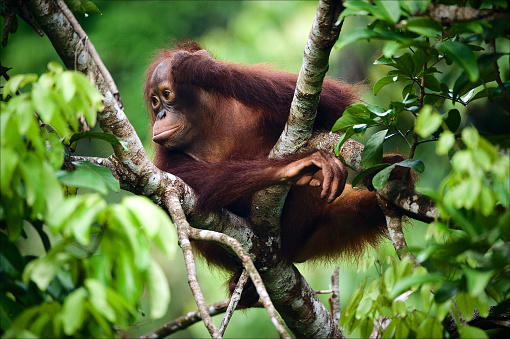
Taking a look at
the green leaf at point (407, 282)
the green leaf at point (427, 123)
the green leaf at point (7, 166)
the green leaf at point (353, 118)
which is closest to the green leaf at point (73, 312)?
the green leaf at point (7, 166)

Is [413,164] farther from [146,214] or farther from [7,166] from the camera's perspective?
[7,166]

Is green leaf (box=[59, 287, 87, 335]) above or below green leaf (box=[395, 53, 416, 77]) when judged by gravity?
below

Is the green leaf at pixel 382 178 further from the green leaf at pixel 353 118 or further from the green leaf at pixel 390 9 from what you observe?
the green leaf at pixel 390 9

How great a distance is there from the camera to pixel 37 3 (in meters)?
2.04

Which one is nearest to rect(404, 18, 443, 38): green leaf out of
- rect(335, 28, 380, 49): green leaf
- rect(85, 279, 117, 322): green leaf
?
rect(335, 28, 380, 49): green leaf

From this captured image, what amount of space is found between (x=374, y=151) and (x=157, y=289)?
4.23 feet

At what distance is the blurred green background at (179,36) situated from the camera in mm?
6582

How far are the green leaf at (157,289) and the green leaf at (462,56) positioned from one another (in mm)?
1080

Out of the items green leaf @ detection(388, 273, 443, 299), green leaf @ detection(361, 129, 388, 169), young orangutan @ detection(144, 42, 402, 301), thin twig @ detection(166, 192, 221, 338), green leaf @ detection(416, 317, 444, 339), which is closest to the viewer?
green leaf @ detection(388, 273, 443, 299)

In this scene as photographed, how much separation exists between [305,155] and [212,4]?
6.09m

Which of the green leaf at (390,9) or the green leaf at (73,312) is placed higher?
the green leaf at (390,9)

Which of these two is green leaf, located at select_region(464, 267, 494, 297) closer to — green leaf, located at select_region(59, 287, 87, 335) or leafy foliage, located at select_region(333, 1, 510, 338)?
leafy foliage, located at select_region(333, 1, 510, 338)

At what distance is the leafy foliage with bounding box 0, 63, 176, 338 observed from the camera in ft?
4.03

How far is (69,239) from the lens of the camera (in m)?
1.36
